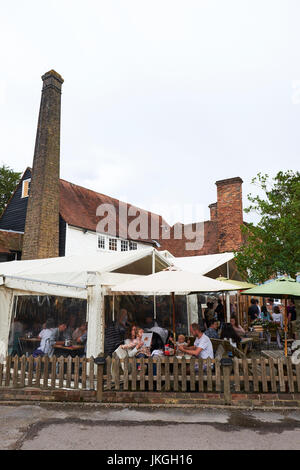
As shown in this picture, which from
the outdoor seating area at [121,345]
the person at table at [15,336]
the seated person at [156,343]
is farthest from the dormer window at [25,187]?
the seated person at [156,343]

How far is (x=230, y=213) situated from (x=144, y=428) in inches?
686

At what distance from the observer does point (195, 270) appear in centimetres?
1233

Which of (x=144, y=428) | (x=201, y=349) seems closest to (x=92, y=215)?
(x=201, y=349)

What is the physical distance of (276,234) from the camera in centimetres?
1084

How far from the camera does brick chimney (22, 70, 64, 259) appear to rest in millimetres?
18859

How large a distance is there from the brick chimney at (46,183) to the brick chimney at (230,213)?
10.1m

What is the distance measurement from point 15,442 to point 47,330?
432 cm

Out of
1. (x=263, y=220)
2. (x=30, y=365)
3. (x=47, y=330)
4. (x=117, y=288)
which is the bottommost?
(x=30, y=365)

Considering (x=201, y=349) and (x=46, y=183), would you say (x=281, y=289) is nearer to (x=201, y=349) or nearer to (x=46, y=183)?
(x=201, y=349)

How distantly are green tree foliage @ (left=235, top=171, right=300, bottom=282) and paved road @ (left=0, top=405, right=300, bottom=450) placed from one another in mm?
5730

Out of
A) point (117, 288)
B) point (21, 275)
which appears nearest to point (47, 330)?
point (21, 275)

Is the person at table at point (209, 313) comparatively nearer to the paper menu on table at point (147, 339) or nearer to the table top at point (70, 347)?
the paper menu on table at point (147, 339)

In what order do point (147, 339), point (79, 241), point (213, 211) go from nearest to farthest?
1. point (147, 339)
2. point (79, 241)
3. point (213, 211)
